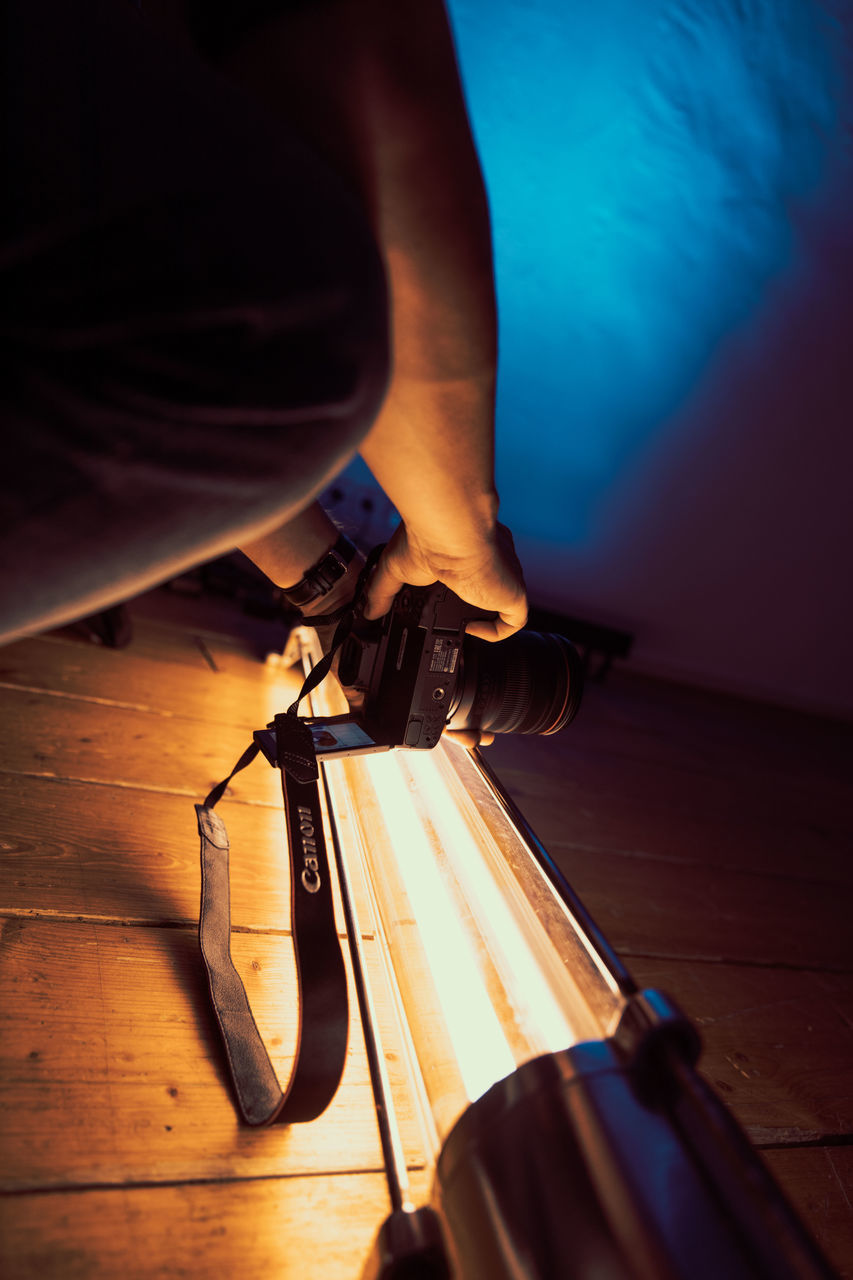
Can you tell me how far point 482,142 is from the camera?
186 centimetres

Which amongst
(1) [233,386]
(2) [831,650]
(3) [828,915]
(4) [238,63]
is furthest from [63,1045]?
(2) [831,650]

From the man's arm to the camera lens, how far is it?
0.76 ft

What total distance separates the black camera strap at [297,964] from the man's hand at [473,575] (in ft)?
0.48

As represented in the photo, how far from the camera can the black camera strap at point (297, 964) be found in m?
0.40

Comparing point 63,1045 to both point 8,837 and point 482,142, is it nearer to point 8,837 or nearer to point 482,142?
point 8,837

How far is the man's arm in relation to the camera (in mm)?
304

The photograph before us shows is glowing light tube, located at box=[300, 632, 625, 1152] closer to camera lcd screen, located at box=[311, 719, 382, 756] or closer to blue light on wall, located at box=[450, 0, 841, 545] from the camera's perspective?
camera lcd screen, located at box=[311, 719, 382, 756]

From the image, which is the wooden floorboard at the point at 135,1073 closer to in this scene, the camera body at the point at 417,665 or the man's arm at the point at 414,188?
the camera body at the point at 417,665

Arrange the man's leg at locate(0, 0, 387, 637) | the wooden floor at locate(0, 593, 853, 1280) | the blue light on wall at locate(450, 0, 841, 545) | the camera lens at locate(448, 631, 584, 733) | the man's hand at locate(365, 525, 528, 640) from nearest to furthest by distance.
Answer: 1. the man's leg at locate(0, 0, 387, 637)
2. the wooden floor at locate(0, 593, 853, 1280)
3. the man's hand at locate(365, 525, 528, 640)
4. the camera lens at locate(448, 631, 584, 733)
5. the blue light on wall at locate(450, 0, 841, 545)

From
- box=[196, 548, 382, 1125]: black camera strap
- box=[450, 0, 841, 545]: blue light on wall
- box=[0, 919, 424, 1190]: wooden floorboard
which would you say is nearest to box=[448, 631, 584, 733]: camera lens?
box=[196, 548, 382, 1125]: black camera strap

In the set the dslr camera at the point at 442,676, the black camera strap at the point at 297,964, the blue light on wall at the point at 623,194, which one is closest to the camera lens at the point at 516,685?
the dslr camera at the point at 442,676

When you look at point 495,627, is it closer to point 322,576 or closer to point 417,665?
point 417,665

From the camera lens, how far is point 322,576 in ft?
2.42

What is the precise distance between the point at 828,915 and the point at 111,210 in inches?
46.4
